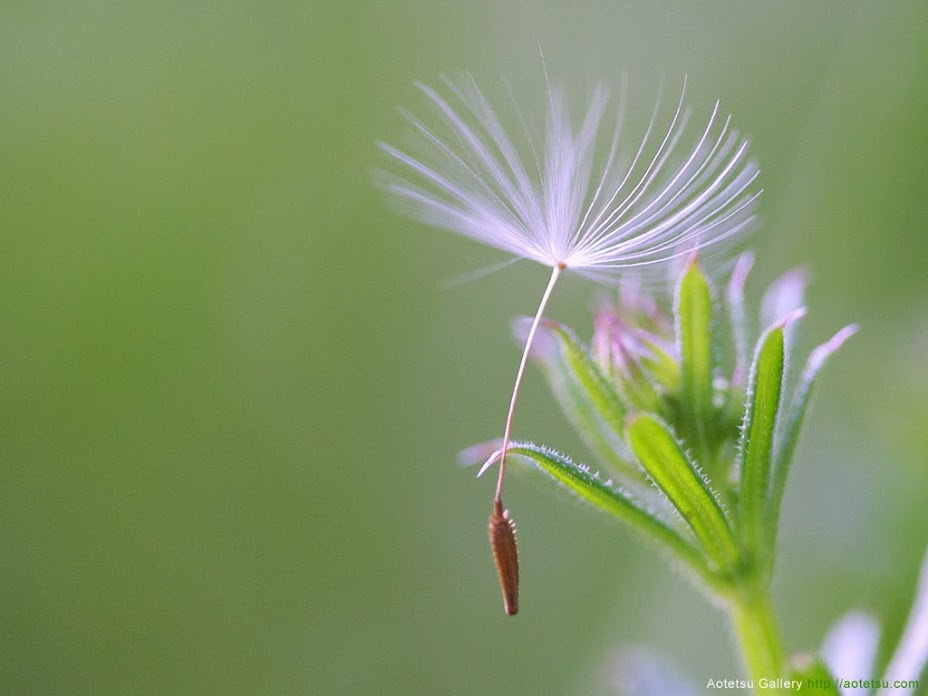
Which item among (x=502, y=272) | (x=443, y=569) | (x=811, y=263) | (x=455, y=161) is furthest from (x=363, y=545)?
(x=455, y=161)

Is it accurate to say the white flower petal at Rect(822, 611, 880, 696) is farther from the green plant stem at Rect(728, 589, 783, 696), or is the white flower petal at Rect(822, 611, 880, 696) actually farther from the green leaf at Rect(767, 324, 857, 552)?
the green leaf at Rect(767, 324, 857, 552)

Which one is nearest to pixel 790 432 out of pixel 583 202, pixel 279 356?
pixel 583 202

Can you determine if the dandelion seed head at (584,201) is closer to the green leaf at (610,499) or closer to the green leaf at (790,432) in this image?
the green leaf at (790,432)

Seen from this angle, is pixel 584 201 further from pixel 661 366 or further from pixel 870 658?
pixel 870 658

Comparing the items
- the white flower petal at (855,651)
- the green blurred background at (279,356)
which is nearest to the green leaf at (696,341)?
the white flower petal at (855,651)

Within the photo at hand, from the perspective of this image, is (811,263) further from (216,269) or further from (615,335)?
(216,269)

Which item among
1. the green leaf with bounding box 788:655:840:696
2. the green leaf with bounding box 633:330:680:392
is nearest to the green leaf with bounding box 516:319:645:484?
the green leaf with bounding box 633:330:680:392
